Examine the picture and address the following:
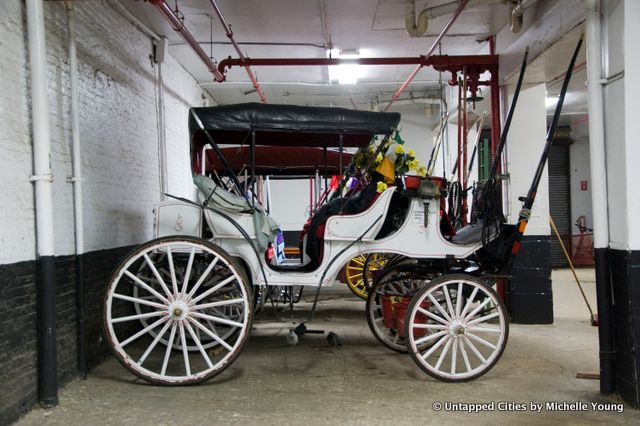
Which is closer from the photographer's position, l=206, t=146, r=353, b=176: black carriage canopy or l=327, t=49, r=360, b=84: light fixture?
l=206, t=146, r=353, b=176: black carriage canopy

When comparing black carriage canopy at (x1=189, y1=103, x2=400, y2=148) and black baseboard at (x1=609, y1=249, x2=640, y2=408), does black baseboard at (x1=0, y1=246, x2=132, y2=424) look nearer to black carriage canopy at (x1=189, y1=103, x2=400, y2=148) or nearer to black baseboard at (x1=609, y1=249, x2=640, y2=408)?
black carriage canopy at (x1=189, y1=103, x2=400, y2=148)

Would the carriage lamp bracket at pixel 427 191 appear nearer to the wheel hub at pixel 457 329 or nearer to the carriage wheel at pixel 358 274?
the wheel hub at pixel 457 329

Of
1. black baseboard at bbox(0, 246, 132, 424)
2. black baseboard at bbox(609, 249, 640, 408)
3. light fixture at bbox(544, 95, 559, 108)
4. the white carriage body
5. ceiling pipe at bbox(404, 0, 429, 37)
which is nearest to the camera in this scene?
black baseboard at bbox(0, 246, 132, 424)

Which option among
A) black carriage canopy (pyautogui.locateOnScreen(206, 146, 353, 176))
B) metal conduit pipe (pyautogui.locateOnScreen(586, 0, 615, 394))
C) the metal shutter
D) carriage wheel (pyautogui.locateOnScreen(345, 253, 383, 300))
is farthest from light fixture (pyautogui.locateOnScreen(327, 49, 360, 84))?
the metal shutter

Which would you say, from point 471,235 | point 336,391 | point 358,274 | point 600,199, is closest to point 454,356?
point 336,391

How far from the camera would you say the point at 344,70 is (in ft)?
26.2

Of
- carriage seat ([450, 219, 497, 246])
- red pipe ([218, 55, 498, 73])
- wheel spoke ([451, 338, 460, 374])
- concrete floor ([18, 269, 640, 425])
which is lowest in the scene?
concrete floor ([18, 269, 640, 425])

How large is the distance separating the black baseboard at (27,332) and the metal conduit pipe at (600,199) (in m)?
3.64

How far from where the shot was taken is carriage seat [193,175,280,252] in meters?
4.00

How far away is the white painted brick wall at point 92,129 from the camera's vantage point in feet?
10.2

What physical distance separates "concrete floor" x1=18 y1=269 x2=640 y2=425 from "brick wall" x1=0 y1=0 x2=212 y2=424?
41 cm

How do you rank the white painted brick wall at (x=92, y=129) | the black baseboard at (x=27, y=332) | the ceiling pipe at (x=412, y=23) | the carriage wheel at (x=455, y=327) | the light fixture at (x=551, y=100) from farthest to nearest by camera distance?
the light fixture at (x=551, y=100) < the ceiling pipe at (x=412, y=23) < the carriage wheel at (x=455, y=327) < the white painted brick wall at (x=92, y=129) < the black baseboard at (x=27, y=332)

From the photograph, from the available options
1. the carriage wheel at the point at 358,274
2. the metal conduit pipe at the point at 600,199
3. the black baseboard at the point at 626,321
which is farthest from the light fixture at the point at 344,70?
the black baseboard at the point at 626,321

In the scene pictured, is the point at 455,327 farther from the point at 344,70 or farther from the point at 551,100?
the point at 551,100
